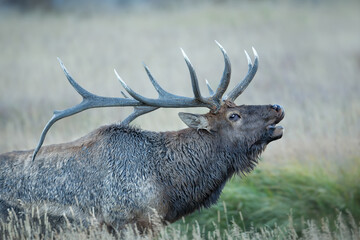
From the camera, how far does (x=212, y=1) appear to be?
2358cm

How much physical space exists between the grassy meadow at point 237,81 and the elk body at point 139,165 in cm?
27

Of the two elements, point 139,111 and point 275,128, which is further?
point 139,111

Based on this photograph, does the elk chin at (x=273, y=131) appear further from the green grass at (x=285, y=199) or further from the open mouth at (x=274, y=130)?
the green grass at (x=285, y=199)

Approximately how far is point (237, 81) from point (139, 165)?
334 inches

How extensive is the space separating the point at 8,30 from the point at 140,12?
558 cm

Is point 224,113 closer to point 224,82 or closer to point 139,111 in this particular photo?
point 224,82

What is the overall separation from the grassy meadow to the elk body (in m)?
0.27

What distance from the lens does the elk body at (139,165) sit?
5.60 metres

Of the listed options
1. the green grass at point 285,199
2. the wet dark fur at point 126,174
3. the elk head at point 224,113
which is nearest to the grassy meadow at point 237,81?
the green grass at point 285,199

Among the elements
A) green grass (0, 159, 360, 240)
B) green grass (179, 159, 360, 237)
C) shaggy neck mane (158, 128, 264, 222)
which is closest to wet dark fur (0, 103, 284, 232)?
shaggy neck mane (158, 128, 264, 222)

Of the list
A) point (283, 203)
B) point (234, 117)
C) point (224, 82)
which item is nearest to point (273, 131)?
point (234, 117)

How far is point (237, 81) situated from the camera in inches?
546

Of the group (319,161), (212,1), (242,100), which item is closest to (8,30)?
(212,1)

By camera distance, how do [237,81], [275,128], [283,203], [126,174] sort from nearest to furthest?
[126,174] → [275,128] → [283,203] → [237,81]
